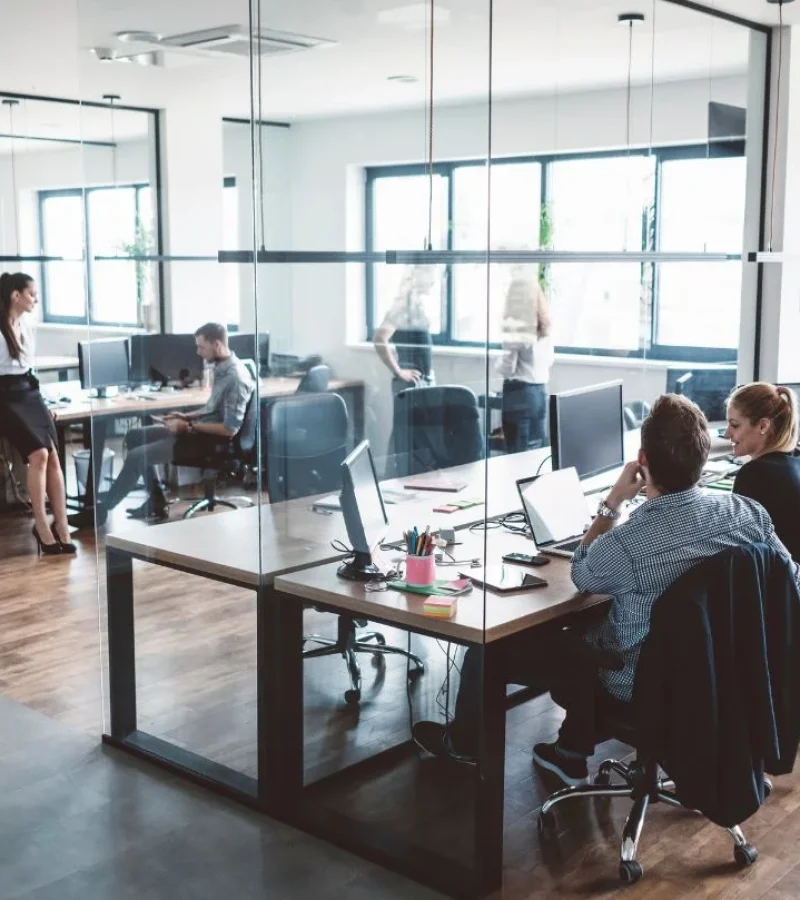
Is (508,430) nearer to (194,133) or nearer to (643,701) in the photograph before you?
(194,133)

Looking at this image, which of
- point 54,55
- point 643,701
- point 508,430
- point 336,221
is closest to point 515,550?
point 643,701

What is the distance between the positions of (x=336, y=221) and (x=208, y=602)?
127 centimetres

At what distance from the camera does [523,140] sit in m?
6.52

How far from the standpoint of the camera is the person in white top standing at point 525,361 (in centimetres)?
571

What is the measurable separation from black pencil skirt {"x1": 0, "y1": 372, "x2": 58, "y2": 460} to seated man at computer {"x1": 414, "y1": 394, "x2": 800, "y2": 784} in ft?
13.7

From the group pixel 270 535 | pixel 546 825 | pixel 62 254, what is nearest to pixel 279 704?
pixel 270 535

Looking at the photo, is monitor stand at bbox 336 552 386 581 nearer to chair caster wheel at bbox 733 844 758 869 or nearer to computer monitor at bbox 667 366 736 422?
chair caster wheel at bbox 733 844 758 869

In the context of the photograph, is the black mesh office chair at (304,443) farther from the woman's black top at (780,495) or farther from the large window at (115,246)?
the woman's black top at (780,495)

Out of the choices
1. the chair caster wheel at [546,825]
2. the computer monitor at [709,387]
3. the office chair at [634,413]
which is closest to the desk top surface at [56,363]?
the office chair at [634,413]

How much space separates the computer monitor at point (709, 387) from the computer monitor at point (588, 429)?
1.83 metres

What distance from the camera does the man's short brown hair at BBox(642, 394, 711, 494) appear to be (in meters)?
3.16

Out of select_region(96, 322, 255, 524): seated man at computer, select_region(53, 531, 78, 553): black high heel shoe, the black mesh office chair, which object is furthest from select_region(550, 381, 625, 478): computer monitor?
select_region(53, 531, 78, 553): black high heel shoe

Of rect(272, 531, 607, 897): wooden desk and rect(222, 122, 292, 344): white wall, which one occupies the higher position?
rect(222, 122, 292, 344): white wall

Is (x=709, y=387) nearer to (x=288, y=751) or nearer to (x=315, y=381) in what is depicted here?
(x=315, y=381)
